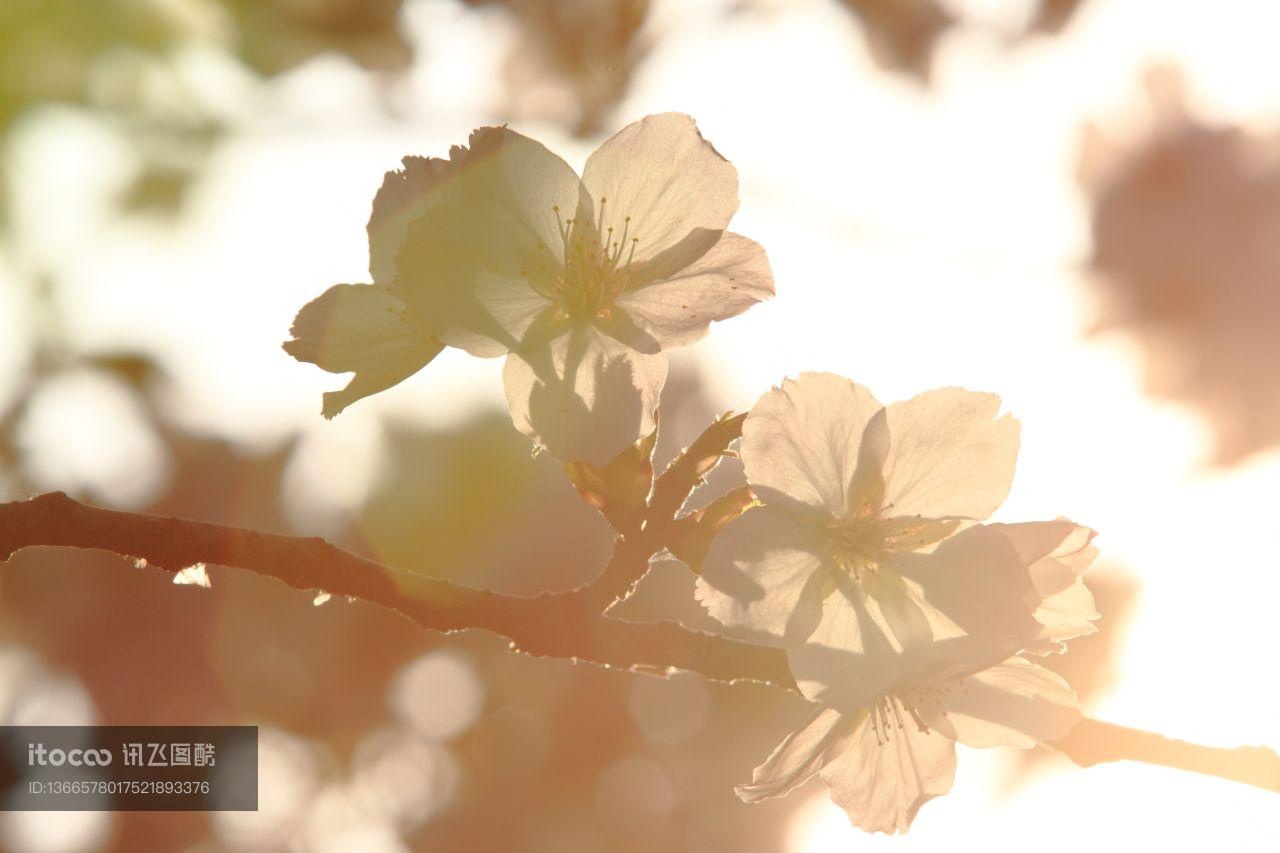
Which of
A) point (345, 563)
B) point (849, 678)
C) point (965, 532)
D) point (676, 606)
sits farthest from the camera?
point (676, 606)

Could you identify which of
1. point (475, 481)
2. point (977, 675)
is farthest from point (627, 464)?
point (475, 481)

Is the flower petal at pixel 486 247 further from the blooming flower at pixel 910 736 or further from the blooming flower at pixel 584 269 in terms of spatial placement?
the blooming flower at pixel 910 736

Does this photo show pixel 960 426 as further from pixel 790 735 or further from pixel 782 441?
pixel 790 735

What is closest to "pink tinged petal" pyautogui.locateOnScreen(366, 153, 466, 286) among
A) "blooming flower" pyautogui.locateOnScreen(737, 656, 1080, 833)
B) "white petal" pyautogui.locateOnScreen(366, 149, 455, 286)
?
"white petal" pyautogui.locateOnScreen(366, 149, 455, 286)

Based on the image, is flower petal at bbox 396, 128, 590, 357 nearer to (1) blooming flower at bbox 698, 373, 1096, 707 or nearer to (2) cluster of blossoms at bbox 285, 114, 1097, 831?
(2) cluster of blossoms at bbox 285, 114, 1097, 831

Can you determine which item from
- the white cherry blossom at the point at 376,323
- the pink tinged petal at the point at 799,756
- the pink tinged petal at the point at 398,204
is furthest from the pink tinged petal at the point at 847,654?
the pink tinged petal at the point at 398,204

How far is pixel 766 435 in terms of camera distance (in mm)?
1770

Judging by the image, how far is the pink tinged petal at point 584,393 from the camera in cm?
178

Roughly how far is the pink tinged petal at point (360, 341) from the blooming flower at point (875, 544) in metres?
0.71

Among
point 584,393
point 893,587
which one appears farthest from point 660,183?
point 893,587

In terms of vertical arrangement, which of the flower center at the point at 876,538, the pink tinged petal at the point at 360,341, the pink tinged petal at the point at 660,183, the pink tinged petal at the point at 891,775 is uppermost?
the pink tinged petal at the point at 660,183

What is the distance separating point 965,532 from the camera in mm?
1771

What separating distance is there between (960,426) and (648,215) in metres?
0.76

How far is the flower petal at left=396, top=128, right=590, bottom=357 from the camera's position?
6.01ft
